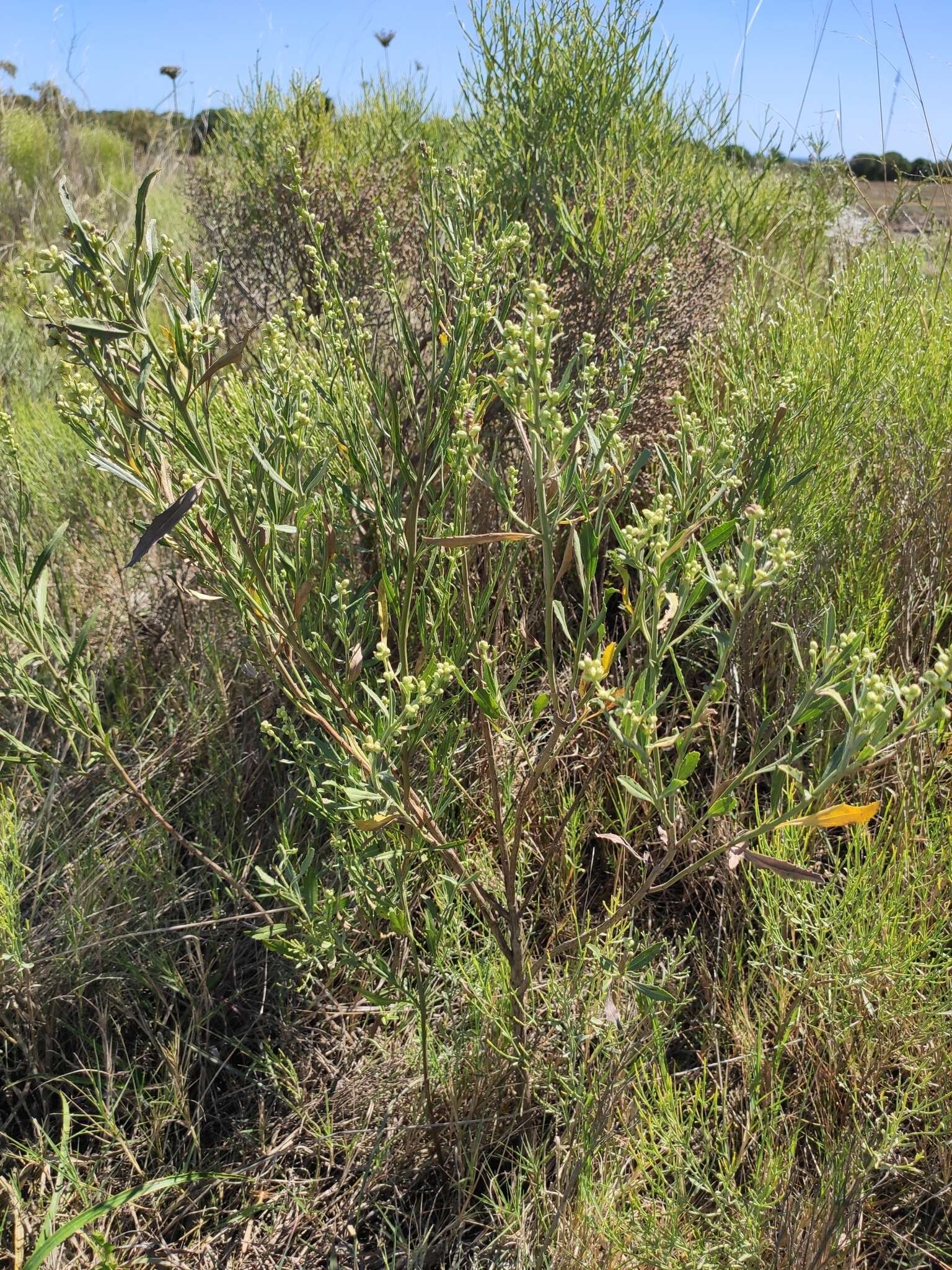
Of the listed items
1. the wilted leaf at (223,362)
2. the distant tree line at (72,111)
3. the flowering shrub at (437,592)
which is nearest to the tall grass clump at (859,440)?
the flowering shrub at (437,592)

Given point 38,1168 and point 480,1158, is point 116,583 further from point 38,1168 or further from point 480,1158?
point 480,1158

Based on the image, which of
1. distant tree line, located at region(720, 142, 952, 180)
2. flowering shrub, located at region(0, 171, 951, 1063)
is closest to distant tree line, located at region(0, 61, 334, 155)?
distant tree line, located at region(720, 142, 952, 180)

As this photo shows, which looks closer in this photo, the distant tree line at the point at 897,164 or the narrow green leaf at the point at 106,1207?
the narrow green leaf at the point at 106,1207

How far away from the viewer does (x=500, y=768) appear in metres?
1.92

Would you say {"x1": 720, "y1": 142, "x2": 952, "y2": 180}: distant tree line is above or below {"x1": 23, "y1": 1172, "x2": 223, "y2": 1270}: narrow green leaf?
above

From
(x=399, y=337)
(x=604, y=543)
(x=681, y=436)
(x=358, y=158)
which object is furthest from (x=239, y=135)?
(x=681, y=436)

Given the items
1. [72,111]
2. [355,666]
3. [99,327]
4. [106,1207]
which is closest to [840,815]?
[355,666]

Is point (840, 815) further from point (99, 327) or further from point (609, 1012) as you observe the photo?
point (99, 327)

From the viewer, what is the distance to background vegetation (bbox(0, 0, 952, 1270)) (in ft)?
4.15

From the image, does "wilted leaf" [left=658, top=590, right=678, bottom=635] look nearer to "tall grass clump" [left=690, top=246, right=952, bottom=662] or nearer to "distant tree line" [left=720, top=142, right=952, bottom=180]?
"tall grass clump" [left=690, top=246, right=952, bottom=662]

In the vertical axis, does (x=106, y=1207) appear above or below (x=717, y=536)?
below

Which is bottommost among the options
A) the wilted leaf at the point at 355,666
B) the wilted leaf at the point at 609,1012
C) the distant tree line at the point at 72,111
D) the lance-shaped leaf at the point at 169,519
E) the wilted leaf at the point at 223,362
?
the wilted leaf at the point at 609,1012

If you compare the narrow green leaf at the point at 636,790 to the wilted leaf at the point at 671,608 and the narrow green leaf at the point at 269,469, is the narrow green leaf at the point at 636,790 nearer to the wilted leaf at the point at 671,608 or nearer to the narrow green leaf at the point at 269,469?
the wilted leaf at the point at 671,608

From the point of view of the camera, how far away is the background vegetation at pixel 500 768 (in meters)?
1.26
